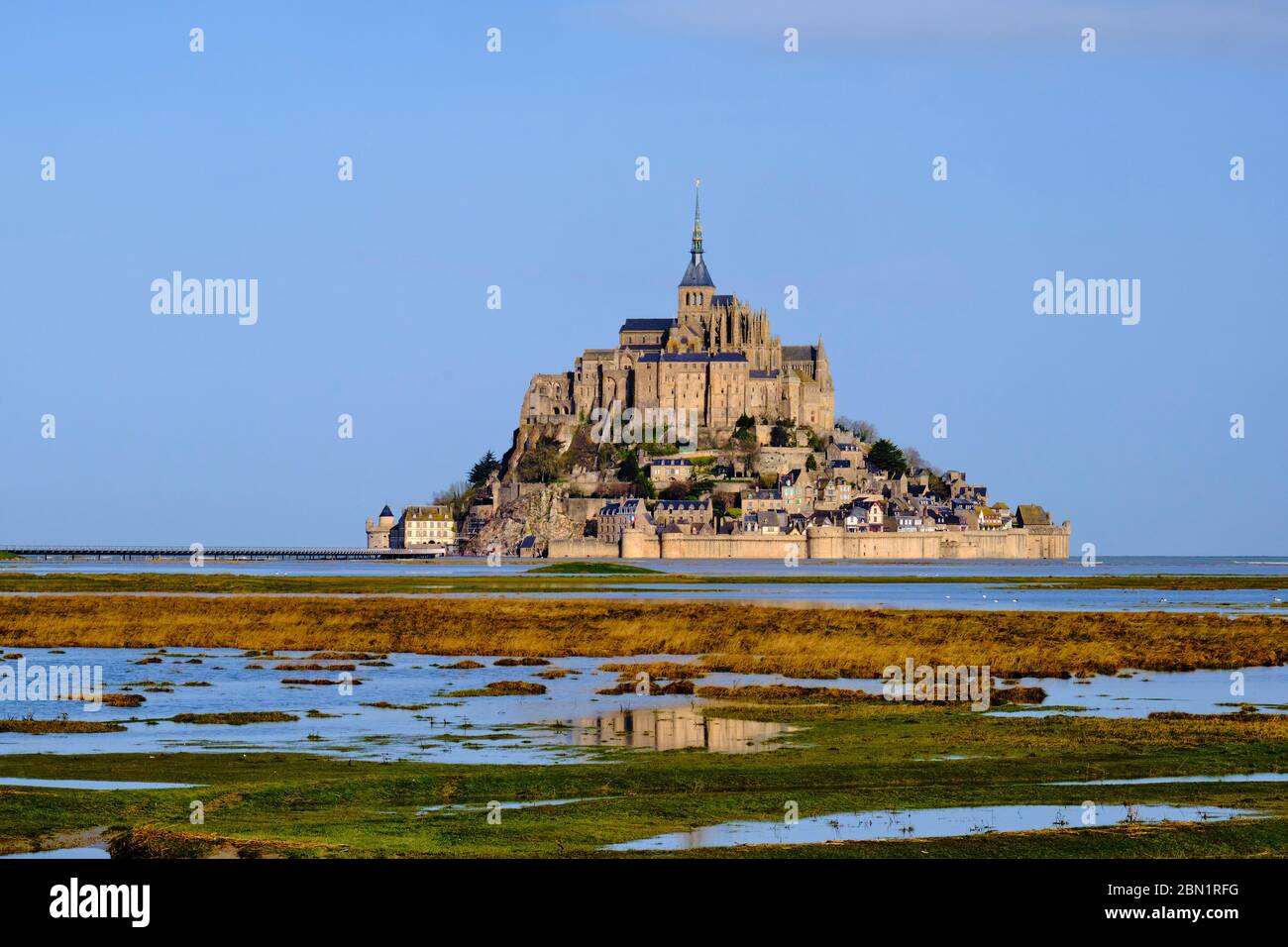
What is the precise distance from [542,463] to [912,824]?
17497 cm

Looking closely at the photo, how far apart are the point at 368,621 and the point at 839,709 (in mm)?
29360

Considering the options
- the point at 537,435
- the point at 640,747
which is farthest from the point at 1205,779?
the point at 537,435

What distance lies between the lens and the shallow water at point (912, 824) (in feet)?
59.8

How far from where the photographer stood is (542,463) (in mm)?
193500

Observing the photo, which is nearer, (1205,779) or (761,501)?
(1205,779)

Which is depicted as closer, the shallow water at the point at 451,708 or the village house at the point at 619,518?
the shallow water at the point at 451,708

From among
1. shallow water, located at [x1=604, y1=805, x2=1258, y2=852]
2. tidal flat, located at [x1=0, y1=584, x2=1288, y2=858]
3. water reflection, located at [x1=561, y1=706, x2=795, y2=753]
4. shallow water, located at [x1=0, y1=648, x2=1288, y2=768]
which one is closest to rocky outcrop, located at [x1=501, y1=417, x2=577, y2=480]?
tidal flat, located at [x1=0, y1=584, x2=1288, y2=858]

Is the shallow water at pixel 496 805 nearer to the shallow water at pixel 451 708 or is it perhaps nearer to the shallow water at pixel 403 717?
the shallow water at pixel 403 717

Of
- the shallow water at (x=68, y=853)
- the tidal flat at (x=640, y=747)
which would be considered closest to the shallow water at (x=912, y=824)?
the tidal flat at (x=640, y=747)

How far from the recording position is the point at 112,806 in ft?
66.2

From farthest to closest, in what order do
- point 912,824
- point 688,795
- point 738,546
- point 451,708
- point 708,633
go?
point 738,546 → point 708,633 → point 451,708 → point 688,795 → point 912,824

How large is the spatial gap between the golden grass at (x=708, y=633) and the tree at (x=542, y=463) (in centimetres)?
12430

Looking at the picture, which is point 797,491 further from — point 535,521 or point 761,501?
point 535,521
